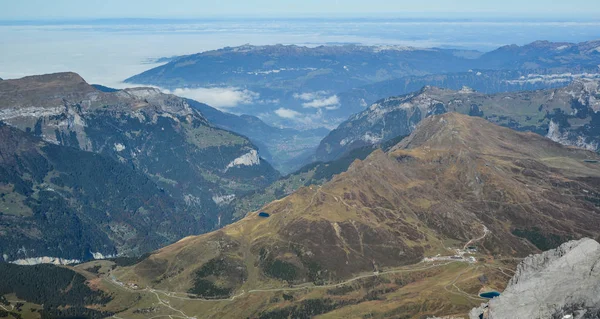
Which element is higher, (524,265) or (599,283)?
(599,283)

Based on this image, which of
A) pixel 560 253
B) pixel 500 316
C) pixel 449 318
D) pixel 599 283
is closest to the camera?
pixel 599 283

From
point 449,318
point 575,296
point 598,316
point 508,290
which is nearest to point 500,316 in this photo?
point 508,290

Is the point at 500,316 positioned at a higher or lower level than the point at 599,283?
lower

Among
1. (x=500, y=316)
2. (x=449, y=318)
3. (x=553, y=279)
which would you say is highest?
(x=553, y=279)

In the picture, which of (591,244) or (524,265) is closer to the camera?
(591,244)

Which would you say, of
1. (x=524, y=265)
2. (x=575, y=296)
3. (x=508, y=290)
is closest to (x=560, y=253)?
(x=524, y=265)

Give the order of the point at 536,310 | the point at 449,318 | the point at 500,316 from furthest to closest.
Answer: the point at 449,318, the point at 500,316, the point at 536,310

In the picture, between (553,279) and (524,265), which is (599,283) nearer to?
(553,279)
